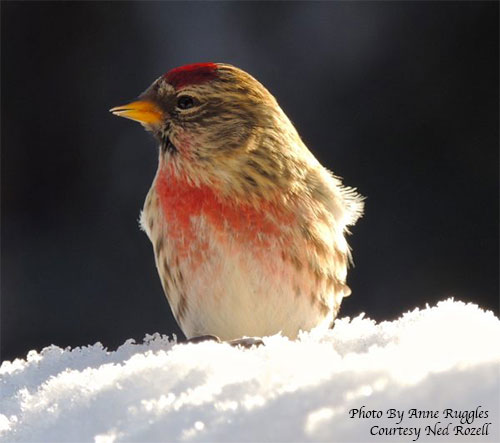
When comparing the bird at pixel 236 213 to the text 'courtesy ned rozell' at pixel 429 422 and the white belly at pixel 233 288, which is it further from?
the text 'courtesy ned rozell' at pixel 429 422

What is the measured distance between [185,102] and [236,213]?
23cm

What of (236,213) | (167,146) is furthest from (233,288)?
(167,146)

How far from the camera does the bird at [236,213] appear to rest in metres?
1.16

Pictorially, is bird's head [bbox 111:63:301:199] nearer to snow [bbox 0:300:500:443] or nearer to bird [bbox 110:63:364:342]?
bird [bbox 110:63:364:342]

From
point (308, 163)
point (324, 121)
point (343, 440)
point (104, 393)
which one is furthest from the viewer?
point (324, 121)

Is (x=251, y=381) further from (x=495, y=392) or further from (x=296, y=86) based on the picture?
(x=296, y=86)

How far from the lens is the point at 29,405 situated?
77 centimetres

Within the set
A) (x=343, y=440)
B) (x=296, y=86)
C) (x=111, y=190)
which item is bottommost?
(x=343, y=440)

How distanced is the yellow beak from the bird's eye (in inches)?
1.2

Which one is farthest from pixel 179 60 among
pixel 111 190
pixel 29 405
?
pixel 29 405

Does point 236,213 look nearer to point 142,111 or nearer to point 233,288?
point 233,288

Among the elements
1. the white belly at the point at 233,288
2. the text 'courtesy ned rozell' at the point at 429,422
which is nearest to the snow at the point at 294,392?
the text 'courtesy ned rozell' at the point at 429,422

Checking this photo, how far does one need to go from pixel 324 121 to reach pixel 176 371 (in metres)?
1.59

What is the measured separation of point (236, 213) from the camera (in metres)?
1.16
